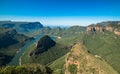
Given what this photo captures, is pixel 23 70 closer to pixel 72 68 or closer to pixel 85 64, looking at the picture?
pixel 72 68

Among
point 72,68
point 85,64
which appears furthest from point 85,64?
point 72,68

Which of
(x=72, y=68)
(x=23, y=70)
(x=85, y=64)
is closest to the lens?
(x=23, y=70)

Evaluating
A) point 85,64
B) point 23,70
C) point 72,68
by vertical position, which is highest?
point 85,64

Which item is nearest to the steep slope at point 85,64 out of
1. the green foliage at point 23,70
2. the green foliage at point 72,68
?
the green foliage at point 72,68

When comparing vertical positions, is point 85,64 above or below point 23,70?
above

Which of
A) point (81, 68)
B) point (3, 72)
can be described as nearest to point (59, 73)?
point (81, 68)

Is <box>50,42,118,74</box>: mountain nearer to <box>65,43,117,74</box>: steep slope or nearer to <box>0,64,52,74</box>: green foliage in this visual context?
<box>65,43,117,74</box>: steep slope

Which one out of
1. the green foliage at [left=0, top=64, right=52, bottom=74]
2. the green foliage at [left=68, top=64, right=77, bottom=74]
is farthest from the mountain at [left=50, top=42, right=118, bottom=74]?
the green foliage at [left=0, top=64, right=52, bottom=74]

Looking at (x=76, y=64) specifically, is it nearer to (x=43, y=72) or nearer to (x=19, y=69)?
(x=43, y=72)
